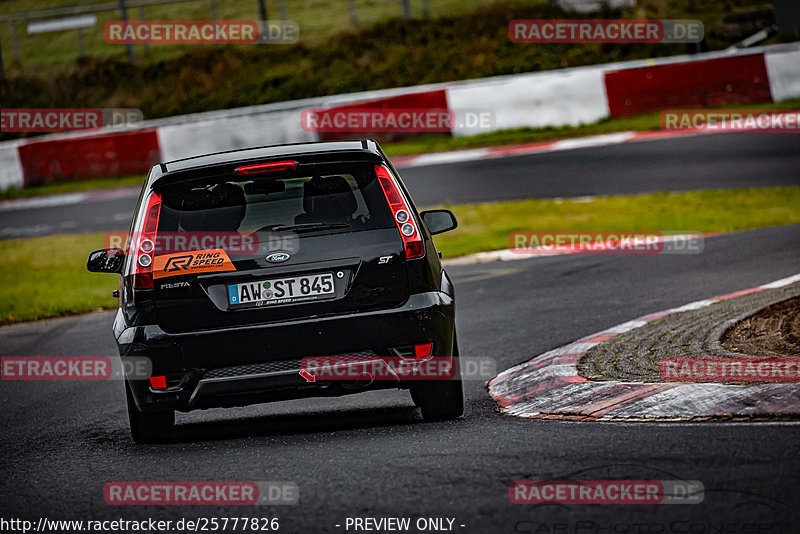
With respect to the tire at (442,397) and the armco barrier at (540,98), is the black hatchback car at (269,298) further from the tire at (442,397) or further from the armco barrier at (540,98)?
the armco barrier at (540,98)

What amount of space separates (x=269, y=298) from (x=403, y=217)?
0.82 metres

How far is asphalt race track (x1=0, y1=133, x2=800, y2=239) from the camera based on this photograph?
1636cm

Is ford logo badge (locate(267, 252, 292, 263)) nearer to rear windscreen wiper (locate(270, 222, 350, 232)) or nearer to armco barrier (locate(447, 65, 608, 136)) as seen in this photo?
rear windscreen wiper (locate(270, 222, 350, 232))

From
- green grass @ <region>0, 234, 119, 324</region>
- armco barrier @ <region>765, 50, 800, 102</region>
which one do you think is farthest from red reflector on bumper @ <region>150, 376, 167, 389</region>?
armco barrier @ <region>765, 50, 800, 102</region>

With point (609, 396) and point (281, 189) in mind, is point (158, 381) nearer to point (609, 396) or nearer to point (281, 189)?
point (281, 189)

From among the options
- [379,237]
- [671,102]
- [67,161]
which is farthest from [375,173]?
[67,161]

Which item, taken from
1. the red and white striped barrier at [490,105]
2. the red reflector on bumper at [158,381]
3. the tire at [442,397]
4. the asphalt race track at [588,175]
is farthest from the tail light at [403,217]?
the red and white striped barrier at [490,105]

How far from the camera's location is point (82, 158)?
936 inches

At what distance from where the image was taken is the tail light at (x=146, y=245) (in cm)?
595

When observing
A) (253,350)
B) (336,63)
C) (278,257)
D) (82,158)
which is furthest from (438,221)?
(336,63)

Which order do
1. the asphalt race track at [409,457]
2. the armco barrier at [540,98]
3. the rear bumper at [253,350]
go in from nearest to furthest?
1. the asphalt race track at [409,457]
2. the rear bumper at [253,350]
3. the armco barrier at [540,98]

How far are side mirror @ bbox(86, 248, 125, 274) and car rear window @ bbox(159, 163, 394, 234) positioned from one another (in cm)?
89

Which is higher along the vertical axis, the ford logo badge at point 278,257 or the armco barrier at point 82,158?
the armco barrier at point 82,158

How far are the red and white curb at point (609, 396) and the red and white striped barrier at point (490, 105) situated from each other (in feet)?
47.4
